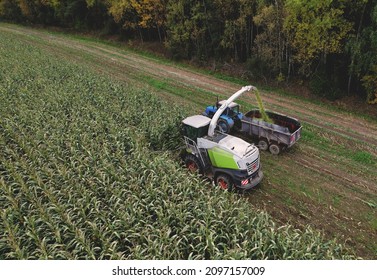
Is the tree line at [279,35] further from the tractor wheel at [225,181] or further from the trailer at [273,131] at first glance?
the tractor wheel at [225,181]

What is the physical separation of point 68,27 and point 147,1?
24571 mm

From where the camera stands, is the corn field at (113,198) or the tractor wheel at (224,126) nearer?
the corn field at (113,198)

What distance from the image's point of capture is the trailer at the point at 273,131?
52.3ft

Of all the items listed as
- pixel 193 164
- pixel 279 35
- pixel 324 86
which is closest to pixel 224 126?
pixel 193 164

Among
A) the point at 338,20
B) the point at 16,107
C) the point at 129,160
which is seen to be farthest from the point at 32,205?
the point at 338,20

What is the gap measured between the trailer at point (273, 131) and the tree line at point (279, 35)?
7.72 m

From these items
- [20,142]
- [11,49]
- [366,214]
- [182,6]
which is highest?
[182,6]

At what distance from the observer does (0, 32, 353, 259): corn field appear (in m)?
8.91

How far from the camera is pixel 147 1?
112 feet

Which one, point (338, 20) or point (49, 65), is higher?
point (338, 20)

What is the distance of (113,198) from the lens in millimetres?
10805

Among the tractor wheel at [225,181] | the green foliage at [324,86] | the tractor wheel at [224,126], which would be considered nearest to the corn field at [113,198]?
the tractor wheel at [225,181]

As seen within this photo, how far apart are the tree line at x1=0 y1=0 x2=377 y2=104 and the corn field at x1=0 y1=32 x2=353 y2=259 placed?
1176 centimetres
